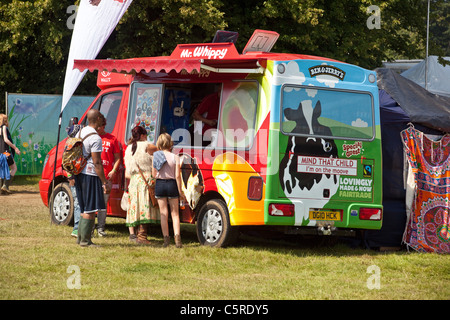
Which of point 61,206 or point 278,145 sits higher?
point 278,145

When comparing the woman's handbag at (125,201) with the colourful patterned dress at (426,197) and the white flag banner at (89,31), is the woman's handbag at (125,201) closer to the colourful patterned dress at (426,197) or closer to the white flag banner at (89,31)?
the white flag banner at (89,31)

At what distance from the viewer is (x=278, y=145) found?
10.3 m

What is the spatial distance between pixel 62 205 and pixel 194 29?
10.4 metres

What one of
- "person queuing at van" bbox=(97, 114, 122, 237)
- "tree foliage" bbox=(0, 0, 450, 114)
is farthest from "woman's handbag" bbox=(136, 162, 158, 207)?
"tree foliage" bbox=(0, 0, 450, 114)

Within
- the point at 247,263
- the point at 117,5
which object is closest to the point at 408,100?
the point at 247,263

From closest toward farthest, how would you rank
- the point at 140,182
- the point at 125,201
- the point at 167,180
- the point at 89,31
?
the point at 167,180, the point at 140,182, the point at 125,201, the point at 89,31

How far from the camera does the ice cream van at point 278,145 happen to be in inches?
408

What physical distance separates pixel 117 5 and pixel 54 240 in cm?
405

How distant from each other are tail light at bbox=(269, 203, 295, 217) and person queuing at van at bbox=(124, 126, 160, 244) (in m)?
2.05

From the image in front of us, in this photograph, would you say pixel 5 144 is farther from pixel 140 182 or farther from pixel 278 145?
pixel 278 145

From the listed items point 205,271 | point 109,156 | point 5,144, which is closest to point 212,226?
point 205,271

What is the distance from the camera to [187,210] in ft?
38.0

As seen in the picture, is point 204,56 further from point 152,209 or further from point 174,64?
point 152,209

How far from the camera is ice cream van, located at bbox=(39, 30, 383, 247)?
34.0 ft
